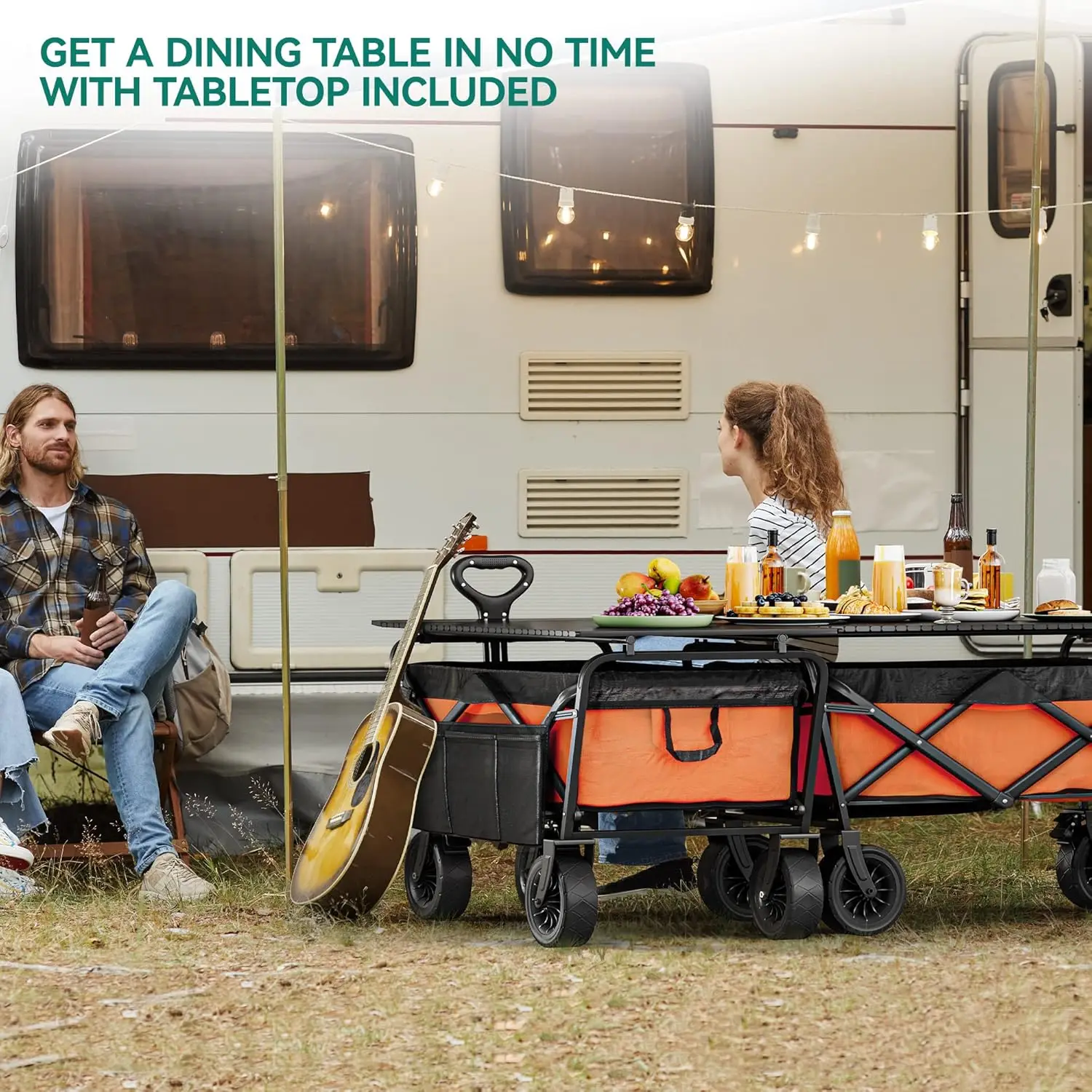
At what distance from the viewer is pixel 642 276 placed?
5.04m

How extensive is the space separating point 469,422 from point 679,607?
147cm

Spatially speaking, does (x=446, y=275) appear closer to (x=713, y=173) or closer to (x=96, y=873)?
(x=713, y=173)

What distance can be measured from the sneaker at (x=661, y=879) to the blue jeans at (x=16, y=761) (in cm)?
153

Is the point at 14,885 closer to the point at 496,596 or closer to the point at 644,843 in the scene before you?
the point at 496,596

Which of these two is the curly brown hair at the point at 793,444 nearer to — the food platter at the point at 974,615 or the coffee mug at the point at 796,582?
the coffee mug at the point at 796,582

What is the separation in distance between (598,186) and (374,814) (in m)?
2.21

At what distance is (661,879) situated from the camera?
4.48 m

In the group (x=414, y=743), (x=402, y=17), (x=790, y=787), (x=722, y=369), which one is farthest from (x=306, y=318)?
(x=790, y=787)

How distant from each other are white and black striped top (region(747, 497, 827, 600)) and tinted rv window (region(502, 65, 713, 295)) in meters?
0.95

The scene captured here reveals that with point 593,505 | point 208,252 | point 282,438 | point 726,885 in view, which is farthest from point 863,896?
point 208,252

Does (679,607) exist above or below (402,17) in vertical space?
below

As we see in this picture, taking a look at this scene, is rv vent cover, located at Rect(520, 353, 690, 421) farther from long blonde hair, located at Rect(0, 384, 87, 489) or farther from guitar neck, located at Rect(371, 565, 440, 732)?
long blonde hair, located at Rect(0, 384, 87, 489)

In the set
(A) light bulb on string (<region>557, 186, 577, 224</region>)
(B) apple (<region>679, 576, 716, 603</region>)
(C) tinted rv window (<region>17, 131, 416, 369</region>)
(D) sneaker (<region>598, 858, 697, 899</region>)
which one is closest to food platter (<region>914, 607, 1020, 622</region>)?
(B) apple (<region>679, 576, 716, 603</region>)

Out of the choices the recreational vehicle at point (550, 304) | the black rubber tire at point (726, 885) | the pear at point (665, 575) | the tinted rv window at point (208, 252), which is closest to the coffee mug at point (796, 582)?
the pear at point (665, 575)
